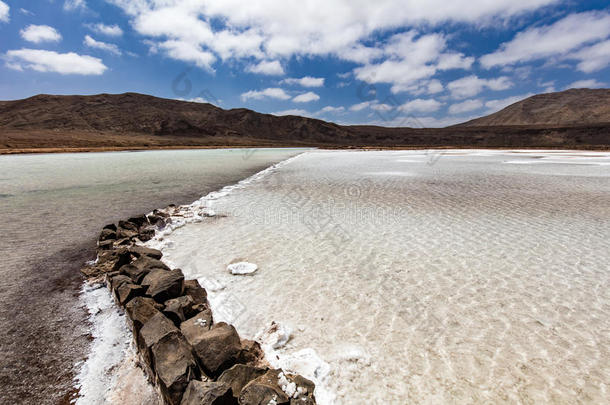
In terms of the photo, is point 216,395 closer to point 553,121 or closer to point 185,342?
point 185,342

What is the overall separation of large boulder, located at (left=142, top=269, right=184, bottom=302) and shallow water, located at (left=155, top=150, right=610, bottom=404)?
1.62 feet

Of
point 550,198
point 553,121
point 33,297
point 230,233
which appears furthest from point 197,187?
point 553,121

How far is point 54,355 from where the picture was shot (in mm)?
3010

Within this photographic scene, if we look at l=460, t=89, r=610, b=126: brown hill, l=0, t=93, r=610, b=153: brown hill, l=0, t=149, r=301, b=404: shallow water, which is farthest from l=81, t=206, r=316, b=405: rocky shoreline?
l=460, t=89, r=610, b=126: brown hill

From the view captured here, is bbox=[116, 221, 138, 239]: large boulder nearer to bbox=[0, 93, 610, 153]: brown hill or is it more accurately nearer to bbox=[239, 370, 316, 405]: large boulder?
bbox=[239, 370, 316, 405]: large boulder

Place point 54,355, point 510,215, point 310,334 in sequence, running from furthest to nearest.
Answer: point 510,215 → point 310,334 → point 54,355

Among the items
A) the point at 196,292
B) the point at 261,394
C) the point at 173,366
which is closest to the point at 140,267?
the point at 196,292

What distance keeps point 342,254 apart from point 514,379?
10.5 ft

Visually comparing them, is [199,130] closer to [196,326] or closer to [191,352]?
[196,326]

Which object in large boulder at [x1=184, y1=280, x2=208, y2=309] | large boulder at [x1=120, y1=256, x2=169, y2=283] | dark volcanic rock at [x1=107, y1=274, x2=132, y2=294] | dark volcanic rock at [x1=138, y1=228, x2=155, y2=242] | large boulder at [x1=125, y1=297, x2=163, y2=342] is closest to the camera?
large boulder at [x1=125, y1=297, x2=163, y2=342]

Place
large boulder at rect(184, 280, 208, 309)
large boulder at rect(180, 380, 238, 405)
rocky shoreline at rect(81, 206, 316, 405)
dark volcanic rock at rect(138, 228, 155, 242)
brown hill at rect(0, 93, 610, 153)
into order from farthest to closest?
brown hill at rect(0, 93, 610, 153) < dark volcanic rock at rect(138, 228, 155, 242) < large boulder at rect(184, 280, 208, 309) < rocky shoreline at rect(81, 206, 316, 405) < large boulder at rect(180, 380, 238, 405)

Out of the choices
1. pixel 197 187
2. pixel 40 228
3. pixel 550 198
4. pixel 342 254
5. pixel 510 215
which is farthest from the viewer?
pixel 197 187

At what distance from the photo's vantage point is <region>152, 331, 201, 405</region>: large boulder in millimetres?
2316

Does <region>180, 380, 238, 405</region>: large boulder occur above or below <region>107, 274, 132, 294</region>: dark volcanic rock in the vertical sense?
above
